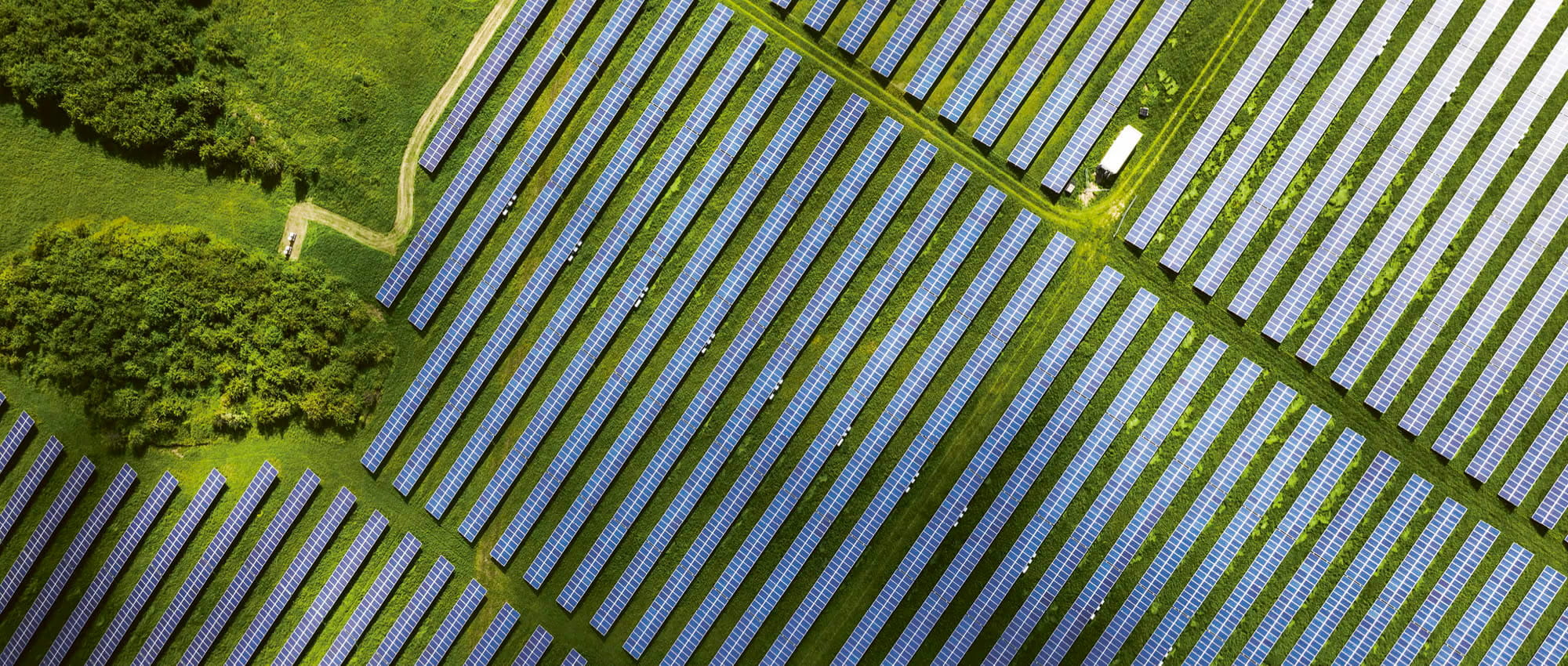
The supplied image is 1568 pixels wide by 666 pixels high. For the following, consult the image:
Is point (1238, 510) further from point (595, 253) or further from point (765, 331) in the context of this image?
point (595, 253)

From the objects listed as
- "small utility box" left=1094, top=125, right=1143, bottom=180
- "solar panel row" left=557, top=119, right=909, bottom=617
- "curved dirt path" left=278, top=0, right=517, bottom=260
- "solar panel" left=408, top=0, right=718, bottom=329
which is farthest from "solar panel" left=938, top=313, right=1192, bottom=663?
"curved dirt path" left=278, top=0, right=517, bottom=260

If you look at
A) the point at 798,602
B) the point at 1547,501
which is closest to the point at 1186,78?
the point at 1547,501

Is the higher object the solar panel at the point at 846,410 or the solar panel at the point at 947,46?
the solar panel at the point at 947,46

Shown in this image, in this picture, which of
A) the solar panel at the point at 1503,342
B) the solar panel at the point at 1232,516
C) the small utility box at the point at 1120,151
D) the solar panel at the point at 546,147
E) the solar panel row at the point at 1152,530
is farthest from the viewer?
the solar panel at the point at 546,147

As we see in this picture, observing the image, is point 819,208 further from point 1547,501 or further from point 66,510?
point 66,510

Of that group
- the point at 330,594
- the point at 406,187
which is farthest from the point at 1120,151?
the point at 330,594

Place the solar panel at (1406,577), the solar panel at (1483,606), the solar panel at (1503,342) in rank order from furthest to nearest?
the solar panel at (1406,577) → the solar panel at (1483,606) → the solar panel at (1503,342)

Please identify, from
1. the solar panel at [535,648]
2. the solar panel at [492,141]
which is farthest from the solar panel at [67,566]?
the solar panel at [535,648]

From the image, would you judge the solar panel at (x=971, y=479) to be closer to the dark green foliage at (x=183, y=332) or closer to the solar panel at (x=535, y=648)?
the solar panel at (x=535, y=648)
